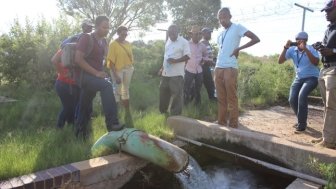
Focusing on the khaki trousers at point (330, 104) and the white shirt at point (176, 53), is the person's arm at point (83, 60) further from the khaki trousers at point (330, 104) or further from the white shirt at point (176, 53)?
the khaki trousers at point (330, 104)

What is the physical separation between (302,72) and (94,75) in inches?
124

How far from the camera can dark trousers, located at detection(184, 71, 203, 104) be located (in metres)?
6.96

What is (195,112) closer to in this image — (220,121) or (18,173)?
(220,121)

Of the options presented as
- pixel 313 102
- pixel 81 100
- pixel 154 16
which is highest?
pixel 154 16

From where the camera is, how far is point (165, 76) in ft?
19.4

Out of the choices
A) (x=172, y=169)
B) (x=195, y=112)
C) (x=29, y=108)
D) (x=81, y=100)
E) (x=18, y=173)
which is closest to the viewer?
(x=18, y=173)

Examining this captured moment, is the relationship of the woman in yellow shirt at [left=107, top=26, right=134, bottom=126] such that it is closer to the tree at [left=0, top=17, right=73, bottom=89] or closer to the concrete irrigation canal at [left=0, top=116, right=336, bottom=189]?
the concrete irrigation canal at [left=0, top=116, right=336, bottom=189]

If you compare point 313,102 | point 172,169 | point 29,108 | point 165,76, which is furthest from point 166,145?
point 313,102

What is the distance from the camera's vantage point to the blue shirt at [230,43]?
Result: 16.1ft

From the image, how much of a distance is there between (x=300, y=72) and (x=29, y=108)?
18.0 feet

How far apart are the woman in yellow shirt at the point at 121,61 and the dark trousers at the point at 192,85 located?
46.7 inches

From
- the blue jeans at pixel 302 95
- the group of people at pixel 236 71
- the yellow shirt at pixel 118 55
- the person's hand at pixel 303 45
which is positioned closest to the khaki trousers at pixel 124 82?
the yellow shirt at pixel 118 55

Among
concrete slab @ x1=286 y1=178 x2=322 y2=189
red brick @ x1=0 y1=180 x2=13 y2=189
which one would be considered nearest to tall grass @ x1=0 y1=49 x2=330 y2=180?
red brick @ x1=0 y1=180 x2=13 y2=189

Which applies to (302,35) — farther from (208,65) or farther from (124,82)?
(124,82)
